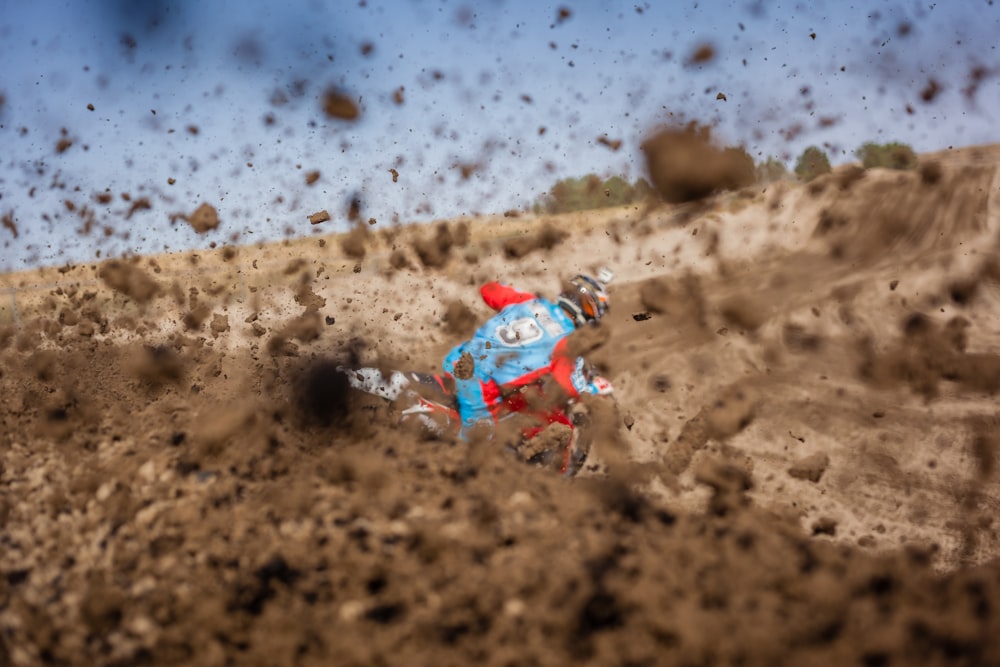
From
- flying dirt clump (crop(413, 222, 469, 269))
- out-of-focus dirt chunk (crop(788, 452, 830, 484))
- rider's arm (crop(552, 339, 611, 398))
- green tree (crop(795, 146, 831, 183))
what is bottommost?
out-of-focus dirt chunk (crop(788, 452, 830, 484))

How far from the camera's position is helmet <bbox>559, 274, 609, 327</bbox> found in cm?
607

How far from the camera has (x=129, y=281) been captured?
9680 millimetres

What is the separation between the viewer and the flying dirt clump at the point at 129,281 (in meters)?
9.51

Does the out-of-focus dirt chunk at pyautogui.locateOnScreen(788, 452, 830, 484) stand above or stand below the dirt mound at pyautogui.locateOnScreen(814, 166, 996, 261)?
below

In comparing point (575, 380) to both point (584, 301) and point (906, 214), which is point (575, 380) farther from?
point (906, 214)

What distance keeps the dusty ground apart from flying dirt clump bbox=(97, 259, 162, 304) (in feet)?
0.14

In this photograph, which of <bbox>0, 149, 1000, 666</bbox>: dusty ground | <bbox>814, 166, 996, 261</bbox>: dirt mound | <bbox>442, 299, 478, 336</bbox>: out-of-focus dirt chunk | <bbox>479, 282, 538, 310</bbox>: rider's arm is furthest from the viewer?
<bbox>442, 299, 478, 336</bbox>: out-of-focus dirt chunk

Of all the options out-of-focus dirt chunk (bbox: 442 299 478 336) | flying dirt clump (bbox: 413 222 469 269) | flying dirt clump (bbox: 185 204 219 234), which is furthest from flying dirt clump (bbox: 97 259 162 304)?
out-of-focus dirt chunk (bbox: 442 299 478 336)

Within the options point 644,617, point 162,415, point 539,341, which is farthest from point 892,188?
point 162,415

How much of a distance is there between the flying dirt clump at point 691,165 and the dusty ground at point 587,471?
496 mm

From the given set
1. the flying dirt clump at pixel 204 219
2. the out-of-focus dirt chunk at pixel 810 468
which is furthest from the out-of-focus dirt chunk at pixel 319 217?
the out-of-focus dirt chunk at pixel 810 468

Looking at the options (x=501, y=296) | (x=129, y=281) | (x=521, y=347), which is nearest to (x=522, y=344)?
(x=521, y=347)

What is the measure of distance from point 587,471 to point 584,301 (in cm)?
156

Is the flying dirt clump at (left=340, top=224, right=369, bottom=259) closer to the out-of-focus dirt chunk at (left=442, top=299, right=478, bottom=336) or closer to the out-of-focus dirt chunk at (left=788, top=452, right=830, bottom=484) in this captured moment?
the out-of-focus dirt chunk at (left=442, top=299, right=478, bottom=336)
